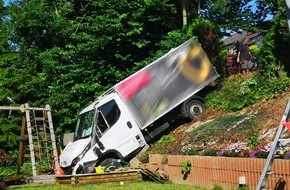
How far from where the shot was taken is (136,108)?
59.6 ft

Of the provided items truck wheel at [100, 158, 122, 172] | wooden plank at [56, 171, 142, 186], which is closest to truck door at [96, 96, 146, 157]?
truck wheel at [100, 158, 122, 172]

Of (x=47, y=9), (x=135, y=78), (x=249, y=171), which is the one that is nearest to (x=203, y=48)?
(x=135, y=78)

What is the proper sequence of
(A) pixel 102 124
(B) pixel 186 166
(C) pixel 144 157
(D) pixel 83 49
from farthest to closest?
(D) pixel 83 49 → (A) pixel 102 124 → (C) pixel 144 157 → (B) pixel 186 166

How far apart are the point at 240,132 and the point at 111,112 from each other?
5964mm

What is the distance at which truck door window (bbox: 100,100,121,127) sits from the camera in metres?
17.6

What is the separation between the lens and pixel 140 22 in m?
24.5

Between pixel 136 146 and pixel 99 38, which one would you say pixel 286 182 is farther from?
pixel 99 38

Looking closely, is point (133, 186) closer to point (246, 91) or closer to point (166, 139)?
point (166, 139)

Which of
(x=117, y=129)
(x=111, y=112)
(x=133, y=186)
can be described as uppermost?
(x=111, y=112)

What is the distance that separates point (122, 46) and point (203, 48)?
5.18 metres

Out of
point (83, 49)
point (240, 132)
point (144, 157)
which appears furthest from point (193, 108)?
point (83, 49)

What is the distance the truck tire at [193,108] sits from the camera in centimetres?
1919

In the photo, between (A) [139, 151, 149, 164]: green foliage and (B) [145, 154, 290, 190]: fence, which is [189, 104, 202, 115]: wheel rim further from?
(B) [145, 154, 290, 190]: fence

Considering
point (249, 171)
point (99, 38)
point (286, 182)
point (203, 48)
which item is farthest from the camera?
point (99, 38)
